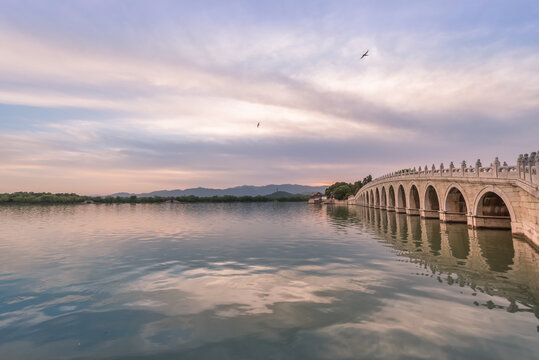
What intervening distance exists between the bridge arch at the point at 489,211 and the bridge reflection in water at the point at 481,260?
37.7 inches

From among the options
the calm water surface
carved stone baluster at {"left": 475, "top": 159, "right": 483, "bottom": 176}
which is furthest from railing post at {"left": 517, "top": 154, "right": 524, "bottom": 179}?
carved stone baluster at {"left": 475, "top": 159, "right": 483, "bottom": 176}

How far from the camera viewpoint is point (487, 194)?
1047 inches

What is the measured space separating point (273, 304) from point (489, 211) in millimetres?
26145

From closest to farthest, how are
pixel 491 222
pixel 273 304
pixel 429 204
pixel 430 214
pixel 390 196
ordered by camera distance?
1. pixel 273 304
2. pixel 491 222
3. pixel 430 214
4. pixel 429 204
5. pixel 390 196

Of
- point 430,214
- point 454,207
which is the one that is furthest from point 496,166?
point 430,214

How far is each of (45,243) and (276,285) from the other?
20.2 meters

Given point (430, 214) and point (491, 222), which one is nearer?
point (491, 222)

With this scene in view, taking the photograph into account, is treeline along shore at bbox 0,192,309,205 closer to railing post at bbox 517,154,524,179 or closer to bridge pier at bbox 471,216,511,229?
bridge pier at bbox 471,216,511,229

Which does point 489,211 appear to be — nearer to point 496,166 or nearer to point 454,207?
point 454,207

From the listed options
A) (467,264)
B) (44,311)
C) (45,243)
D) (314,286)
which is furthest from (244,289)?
(45,243)

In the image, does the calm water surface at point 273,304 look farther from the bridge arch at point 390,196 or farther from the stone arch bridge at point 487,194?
the bridge arch at point 390,196

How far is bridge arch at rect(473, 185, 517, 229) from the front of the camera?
2538cm

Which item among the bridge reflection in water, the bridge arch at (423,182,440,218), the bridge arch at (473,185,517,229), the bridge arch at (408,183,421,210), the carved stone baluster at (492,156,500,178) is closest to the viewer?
the bridge reflection in water

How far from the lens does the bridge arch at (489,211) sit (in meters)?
25.4
